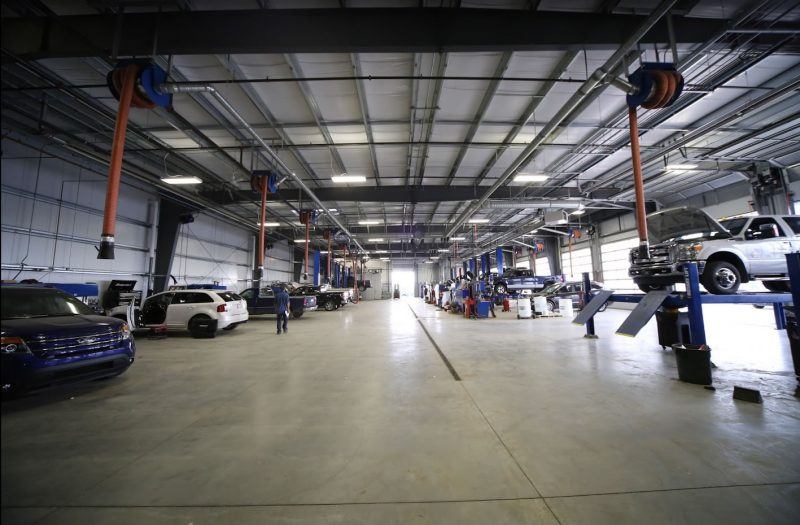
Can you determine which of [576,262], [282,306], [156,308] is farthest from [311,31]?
[576,262]

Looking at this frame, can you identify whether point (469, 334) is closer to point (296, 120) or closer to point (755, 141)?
point (296, 120)

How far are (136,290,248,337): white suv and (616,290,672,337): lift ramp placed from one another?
9.21 m

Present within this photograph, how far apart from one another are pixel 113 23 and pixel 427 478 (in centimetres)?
849

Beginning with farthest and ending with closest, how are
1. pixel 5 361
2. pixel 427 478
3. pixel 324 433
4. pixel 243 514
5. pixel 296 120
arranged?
pixel 296 120 < pixel 5 361 < pixel 324 433 < pixel 427 478 < pixel 243 514

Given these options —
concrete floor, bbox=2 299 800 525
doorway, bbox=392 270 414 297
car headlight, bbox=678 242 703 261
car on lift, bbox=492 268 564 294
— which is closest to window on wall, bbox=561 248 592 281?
car on lift, bbox=492 268 564 294

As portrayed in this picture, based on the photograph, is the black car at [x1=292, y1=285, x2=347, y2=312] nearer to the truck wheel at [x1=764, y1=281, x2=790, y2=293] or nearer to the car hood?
the car hood

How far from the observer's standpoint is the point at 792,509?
2.17 m

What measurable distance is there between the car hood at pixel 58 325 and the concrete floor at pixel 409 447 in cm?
89

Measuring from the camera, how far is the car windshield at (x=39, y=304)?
4.11 metres

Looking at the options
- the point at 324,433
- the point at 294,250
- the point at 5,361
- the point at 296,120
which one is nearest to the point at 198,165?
the point at 296,120

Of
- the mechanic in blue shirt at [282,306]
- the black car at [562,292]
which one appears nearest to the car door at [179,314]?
the mechanic in blue shirt at [282,306]

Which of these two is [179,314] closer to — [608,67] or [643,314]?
[643,314]

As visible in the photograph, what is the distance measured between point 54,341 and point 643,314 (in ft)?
28.2

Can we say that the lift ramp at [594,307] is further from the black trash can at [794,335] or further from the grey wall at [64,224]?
the grey wall at [64,224]
